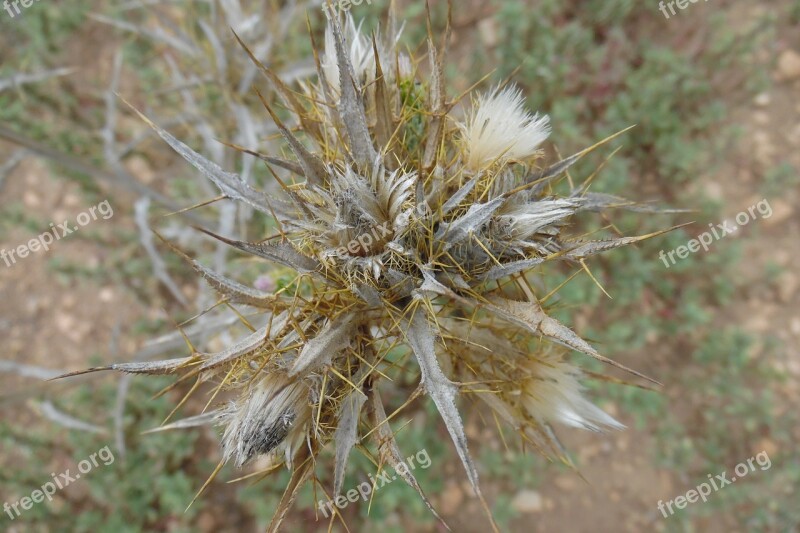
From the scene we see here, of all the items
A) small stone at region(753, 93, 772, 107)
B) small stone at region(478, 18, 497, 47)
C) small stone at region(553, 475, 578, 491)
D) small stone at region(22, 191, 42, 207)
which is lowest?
small stone at region(553, 475, 578, 491)

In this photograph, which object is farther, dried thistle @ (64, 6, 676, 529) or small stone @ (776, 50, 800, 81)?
small stone @ (776, 50, 800, 81)

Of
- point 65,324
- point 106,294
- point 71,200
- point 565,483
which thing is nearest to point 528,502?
point 565,483

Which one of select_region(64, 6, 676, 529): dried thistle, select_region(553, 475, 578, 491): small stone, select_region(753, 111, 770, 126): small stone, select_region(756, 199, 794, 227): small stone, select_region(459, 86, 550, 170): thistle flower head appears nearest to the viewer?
select_region(64, 6, 676, 529): dried thistle

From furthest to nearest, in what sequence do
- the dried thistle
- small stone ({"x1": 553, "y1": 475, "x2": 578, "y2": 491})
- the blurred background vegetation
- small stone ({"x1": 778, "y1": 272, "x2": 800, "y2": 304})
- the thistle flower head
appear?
small stone ({"x1": 778, "y1": 272, "x2": 800, "y2": 304})
small stone ({"x1": 553, "y1": 475, "x2": 578, "y2": 491})
the blurred background vegetation
the thistle flower head
the dried thistle

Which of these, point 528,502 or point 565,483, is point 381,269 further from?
point 565,483

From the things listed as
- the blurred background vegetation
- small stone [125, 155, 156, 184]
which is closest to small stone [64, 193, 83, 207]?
the blurred background vegetation

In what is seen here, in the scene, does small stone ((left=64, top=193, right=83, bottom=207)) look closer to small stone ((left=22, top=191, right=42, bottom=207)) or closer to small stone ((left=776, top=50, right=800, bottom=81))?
small stone ((left=22, top=191, right=42, bottom=207))
